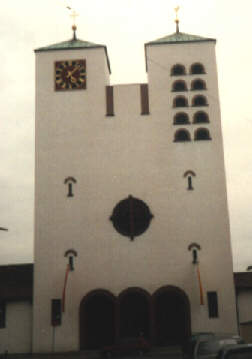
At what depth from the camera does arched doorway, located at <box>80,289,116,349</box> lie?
31531 mm

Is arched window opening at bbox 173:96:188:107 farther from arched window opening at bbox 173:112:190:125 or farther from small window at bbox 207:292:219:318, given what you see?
small window at bbox 207:292:219:318

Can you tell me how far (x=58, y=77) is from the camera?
117 ft

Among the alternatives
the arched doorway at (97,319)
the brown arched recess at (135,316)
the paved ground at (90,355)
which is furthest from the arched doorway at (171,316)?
the arched doorway at (97,319)

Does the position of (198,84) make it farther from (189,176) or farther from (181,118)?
(189,176)

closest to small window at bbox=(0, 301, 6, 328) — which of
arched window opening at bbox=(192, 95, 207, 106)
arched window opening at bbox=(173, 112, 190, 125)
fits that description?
arched window opening at bbox=(173, 112, 190, 125)

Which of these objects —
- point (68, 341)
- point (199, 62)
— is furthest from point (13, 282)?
point (199, 62)

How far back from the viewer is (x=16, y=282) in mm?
35531

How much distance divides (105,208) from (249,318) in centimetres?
1078

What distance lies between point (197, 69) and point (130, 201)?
961 centimetres

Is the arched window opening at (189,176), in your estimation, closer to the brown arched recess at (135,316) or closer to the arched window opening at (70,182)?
the brown arched recess at (135,316)

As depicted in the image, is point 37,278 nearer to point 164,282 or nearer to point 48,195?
point 48,195

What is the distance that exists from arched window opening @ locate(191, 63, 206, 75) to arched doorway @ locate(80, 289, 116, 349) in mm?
14801

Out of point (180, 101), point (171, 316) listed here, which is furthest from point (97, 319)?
point (180, 101)

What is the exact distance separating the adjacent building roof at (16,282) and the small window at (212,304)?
418 inches
